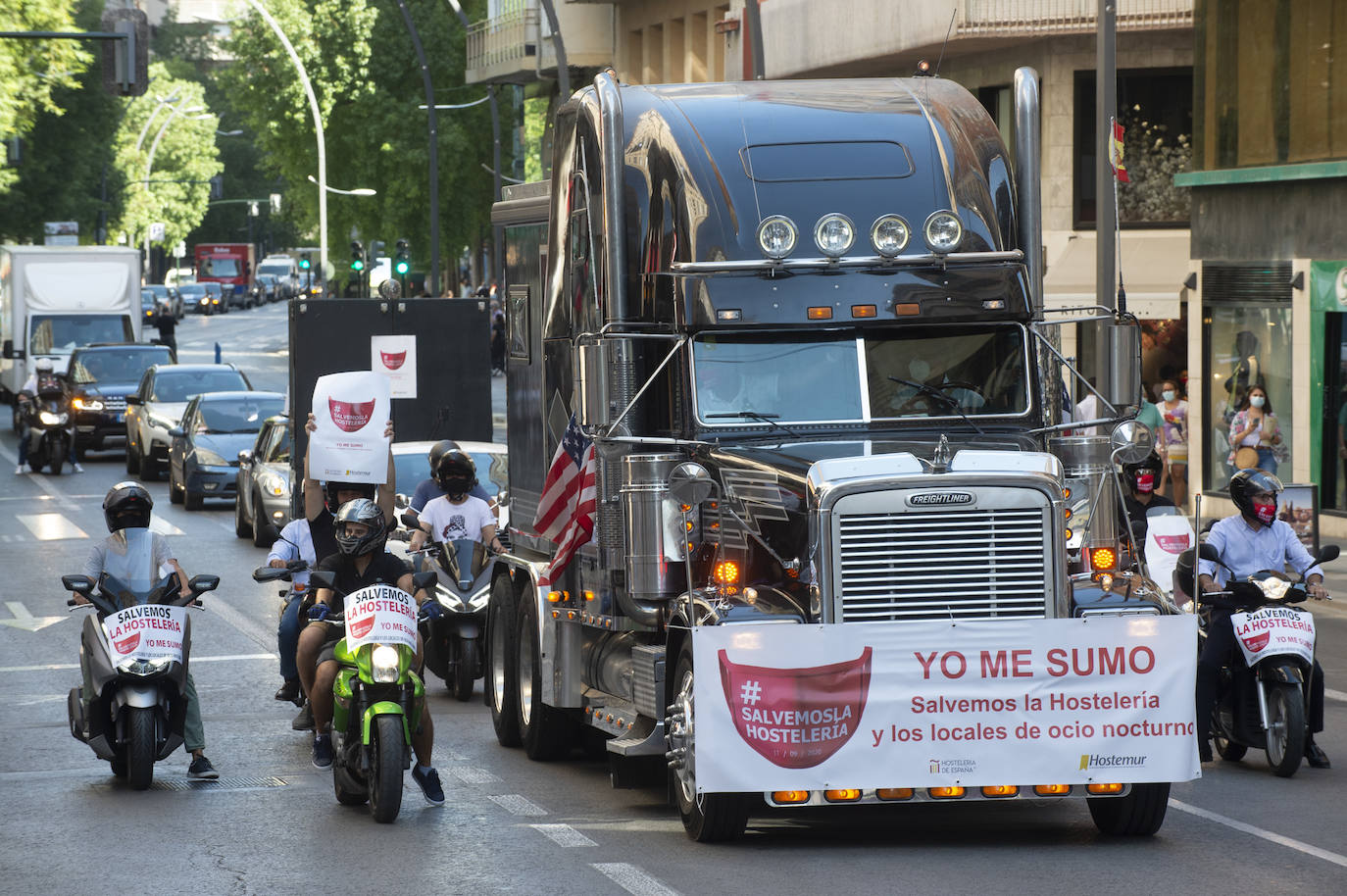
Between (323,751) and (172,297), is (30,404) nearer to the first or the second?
(323,751)

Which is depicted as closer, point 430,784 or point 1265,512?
point 430,784

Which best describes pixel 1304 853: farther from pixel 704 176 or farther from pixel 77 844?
pixel 77 844

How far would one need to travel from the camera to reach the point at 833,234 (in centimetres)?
1120

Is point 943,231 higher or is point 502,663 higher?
point 943,231

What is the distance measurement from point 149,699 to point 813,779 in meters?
3.79

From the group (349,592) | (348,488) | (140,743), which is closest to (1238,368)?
(348,488)

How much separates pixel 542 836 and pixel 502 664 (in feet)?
11.0

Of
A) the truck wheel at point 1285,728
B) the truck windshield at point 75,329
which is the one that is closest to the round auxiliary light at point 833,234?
the truck wheel at point 1285,728

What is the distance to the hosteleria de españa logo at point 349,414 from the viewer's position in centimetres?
1442

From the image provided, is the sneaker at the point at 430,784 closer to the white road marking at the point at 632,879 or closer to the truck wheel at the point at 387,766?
the truck wheel at the point at 387,766

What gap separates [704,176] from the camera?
11.4m

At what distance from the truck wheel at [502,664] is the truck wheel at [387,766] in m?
2.52

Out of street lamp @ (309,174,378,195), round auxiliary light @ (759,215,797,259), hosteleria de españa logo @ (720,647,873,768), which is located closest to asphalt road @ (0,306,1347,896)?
hosteleria de españa logo @ (720,647,873,768)

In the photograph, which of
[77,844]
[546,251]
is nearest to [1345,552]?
[546,251]
